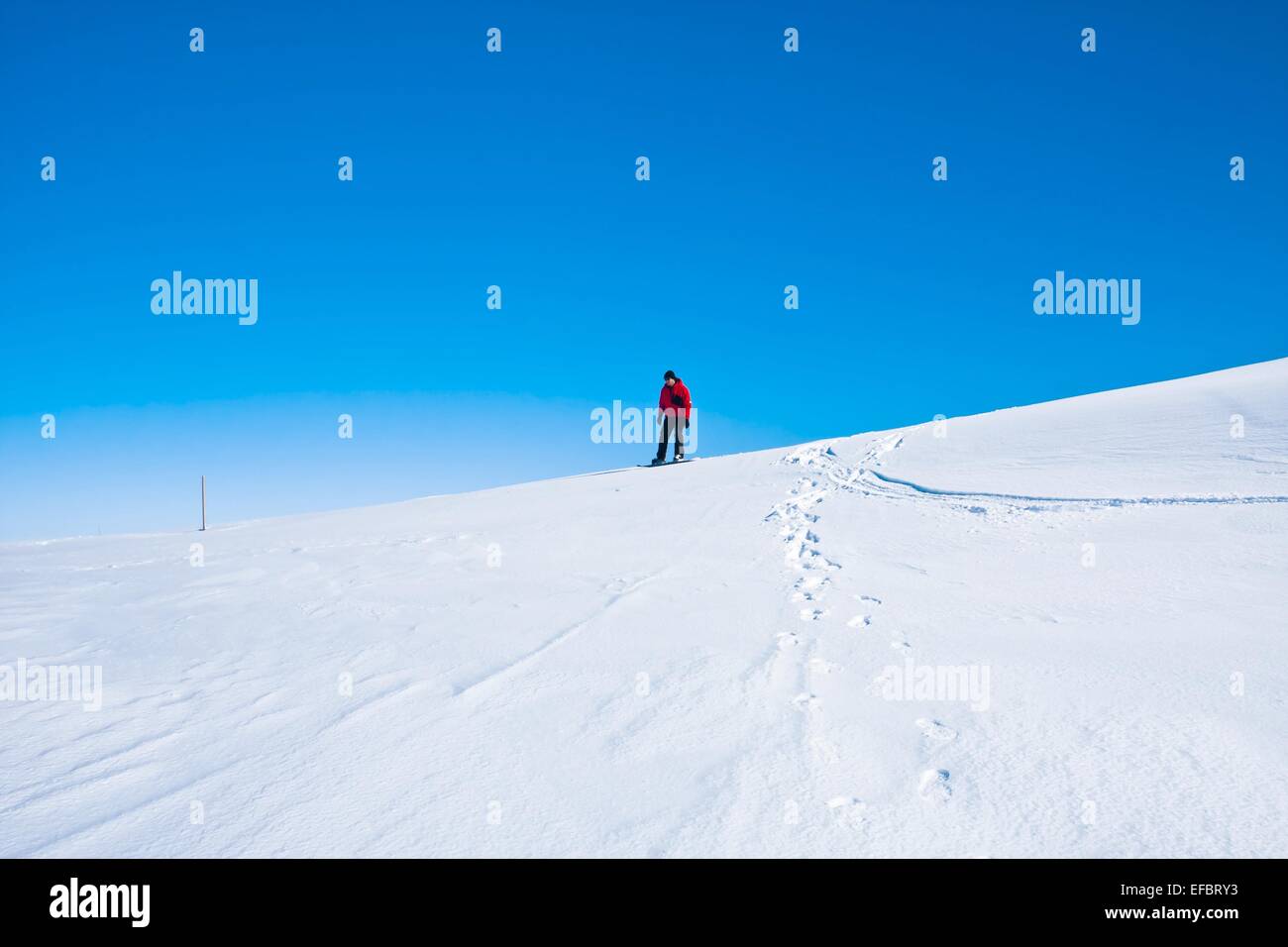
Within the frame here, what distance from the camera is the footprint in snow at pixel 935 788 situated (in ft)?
8.45

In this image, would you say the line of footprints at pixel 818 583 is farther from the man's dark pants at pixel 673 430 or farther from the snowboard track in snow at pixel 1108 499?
the man's dark pants at pixel 673 430

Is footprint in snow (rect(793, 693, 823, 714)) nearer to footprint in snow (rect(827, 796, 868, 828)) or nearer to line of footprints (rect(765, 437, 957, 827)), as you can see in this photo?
line of footprints (rect(765, 437, 957, 827))

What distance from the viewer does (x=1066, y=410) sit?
1117 centimetres

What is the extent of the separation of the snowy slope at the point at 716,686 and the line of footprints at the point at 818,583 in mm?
24

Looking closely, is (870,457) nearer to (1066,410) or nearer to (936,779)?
(1066,410)

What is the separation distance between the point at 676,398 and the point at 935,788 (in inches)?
498

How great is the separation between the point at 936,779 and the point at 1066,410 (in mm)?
10303

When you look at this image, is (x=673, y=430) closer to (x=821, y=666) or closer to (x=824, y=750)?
(x=821, y=666)

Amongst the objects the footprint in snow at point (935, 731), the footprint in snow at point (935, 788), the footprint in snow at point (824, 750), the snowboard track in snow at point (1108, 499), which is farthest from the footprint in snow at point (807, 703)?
the snowboard track in snow at point (1108, 499)

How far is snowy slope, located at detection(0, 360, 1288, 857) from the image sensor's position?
2543 mm

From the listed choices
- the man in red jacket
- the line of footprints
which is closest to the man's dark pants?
the man in red jacket

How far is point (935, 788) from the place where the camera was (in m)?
2.64
